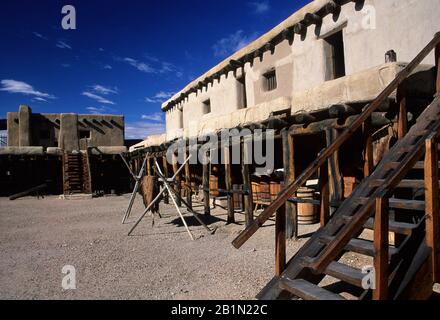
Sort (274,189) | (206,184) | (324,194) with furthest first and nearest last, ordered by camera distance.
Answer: (206,184), (274,189), (324,194)

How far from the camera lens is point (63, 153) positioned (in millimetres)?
22234

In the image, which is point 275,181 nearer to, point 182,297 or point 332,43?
point 332,43

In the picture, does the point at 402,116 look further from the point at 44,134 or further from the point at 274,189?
the point at 44,134

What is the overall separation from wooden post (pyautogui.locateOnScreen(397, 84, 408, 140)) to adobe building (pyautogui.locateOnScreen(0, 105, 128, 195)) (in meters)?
20.2

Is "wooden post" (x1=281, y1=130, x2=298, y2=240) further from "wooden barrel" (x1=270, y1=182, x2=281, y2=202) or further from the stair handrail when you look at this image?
the stair handrail

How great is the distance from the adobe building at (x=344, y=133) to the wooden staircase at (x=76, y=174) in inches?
327

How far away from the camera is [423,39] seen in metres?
7.17

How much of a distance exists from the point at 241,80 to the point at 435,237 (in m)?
12.0

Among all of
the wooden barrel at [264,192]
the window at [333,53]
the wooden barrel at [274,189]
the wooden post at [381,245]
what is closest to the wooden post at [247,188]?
the wooden barrel at [274,189]

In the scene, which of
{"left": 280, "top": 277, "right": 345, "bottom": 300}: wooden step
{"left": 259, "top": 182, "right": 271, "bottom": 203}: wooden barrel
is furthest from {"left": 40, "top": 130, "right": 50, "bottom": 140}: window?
{"left": 280, "top": 277, "right": 345, "bottom": 300}: wooden step

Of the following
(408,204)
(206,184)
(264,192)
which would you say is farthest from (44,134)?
(408,204)

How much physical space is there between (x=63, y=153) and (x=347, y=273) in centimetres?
2233

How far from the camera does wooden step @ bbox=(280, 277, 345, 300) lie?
3013mm
